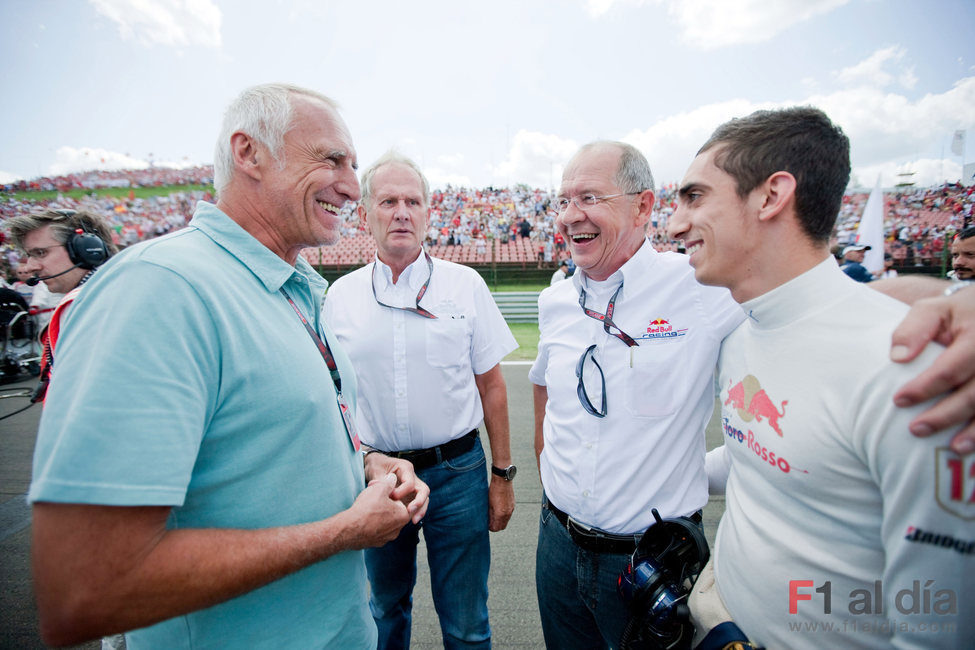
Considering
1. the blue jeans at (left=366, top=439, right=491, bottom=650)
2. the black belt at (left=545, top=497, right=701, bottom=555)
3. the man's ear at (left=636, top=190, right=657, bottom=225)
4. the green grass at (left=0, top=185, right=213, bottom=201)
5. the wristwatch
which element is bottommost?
the blue jeans at (left=366, top=439, right=491, bottom=650)

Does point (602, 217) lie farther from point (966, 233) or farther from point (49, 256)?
point (966, 233)

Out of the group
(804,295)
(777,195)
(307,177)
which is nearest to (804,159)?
(777,195)

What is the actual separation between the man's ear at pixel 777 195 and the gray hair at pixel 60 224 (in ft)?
14.3

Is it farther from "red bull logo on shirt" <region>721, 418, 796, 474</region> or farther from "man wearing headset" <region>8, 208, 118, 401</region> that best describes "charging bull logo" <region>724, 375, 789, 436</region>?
"man wearing headset" <region>8, 208, 118, 401</region>

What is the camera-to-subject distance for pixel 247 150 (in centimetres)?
129

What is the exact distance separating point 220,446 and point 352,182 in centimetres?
94

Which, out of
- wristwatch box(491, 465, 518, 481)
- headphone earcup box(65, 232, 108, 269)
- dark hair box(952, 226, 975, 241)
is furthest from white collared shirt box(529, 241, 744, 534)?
dark hair box(952, 226, 975, 241)

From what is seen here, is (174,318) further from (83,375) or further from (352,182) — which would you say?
(352,182)

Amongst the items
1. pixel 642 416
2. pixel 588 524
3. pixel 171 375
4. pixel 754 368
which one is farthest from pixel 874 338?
pixel 171 375

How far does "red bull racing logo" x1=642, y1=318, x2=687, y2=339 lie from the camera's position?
1.79 m

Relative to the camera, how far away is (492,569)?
3172mm

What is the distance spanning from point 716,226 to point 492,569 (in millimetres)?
2862

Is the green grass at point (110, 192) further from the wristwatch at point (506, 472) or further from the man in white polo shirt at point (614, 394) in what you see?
the man in white polo shirt at point (614, 394)

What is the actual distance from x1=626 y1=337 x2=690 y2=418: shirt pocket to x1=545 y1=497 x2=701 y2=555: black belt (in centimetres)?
49
